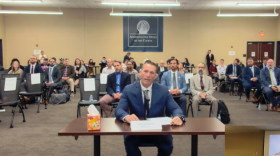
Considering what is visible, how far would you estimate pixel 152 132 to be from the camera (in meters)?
1.86

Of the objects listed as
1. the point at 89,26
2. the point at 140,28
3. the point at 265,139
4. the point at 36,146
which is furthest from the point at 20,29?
the point at 265,139

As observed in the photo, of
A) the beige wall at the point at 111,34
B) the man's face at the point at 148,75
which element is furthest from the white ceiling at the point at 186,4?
the man's face at the point at 148,75

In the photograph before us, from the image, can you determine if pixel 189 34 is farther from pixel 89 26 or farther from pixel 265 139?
pixel 265 139

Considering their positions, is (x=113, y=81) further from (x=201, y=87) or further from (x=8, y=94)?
(x=8, y=94)

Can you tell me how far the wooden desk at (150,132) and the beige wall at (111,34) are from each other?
11.6 meters

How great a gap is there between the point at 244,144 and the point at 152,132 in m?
1.05

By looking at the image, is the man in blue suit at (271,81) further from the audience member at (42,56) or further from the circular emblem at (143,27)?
the audience member at (42,56)

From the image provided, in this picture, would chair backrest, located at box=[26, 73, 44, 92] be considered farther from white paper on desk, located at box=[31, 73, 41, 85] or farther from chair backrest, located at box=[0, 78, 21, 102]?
chair backrest, located at box=[0, 78, 21, 102]

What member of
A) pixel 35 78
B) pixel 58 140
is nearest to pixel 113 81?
pixel 58 140

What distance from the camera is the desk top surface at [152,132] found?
6.16 ft

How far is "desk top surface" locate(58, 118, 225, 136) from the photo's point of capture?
188 centimetres

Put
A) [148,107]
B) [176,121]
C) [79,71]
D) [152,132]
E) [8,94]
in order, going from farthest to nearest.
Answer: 1. [79,71]
2. [8,94]
3. [148,107]
4. [176,121]
5. [152,132]

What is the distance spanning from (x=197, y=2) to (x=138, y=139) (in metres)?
10.6

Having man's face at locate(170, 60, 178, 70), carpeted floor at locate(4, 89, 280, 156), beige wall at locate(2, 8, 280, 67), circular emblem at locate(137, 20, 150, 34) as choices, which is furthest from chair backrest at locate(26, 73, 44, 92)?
circular emblem at locate(137, 20, 150, 34)
